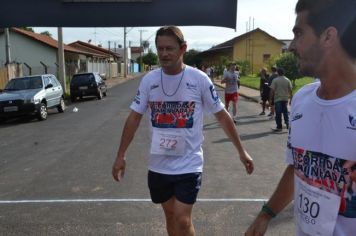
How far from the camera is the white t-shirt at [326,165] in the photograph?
2020 mm

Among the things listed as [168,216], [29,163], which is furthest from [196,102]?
[29,163]

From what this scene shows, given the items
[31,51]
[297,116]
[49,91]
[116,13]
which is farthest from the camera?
[31,51]

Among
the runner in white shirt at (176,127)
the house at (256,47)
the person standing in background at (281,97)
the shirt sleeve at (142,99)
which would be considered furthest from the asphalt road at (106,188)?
the house at (256,47)

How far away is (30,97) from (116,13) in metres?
14.8

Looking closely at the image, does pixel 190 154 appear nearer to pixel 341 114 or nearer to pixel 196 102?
pixel 196 102

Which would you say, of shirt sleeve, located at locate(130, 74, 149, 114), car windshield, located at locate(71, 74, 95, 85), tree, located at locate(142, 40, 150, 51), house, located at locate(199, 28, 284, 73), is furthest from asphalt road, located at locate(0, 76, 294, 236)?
tree, located at locate(142, 40, 150, 51)

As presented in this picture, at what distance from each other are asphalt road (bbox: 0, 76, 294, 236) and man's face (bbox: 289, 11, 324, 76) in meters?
3.42

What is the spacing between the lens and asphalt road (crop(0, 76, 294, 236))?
5535 millimetres

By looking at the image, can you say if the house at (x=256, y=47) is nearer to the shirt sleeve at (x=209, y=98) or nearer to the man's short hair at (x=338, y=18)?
the shirt sleeve at (x=209, y=98)

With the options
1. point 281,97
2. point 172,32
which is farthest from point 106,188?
point 281,97

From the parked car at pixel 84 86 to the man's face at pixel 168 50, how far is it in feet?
80.5

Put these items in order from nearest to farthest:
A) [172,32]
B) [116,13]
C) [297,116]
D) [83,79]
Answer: [297,116] → [116,13] → [172,32] → [83,79]

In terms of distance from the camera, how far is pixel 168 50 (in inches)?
159

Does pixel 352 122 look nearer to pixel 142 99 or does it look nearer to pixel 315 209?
pixel 315 209
